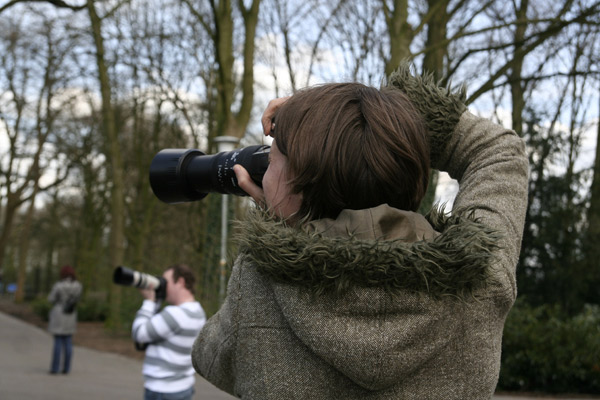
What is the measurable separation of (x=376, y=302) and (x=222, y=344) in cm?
31

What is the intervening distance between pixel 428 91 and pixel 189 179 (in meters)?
0.55

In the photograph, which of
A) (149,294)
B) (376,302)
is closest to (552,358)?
(149,294)

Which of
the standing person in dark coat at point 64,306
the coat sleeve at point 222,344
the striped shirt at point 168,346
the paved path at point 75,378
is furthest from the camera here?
the standing person in dark coat at point 64,306

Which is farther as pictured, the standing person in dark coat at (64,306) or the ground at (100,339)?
the ground at (100,339)

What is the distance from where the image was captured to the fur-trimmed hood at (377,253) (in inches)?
41.7

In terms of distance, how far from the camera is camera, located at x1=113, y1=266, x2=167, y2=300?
4730mm

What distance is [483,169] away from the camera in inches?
51.4

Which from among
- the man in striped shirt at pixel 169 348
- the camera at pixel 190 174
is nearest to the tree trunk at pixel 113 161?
the man in striped shirt at pixel 169 348

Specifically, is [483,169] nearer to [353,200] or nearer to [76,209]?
[353,200]

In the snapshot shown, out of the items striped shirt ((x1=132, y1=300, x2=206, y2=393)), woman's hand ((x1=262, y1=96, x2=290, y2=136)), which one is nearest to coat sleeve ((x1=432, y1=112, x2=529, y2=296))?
woman's hand ((x1=262, y1=96, x2=290, y2=136))

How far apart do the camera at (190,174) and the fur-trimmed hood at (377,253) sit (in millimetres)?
361

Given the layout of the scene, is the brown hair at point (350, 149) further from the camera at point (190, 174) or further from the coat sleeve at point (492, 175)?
the camera at point (190, 174)

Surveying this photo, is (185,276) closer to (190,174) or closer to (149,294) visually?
Answer: (149,294)

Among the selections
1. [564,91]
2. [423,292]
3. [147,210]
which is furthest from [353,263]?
[147,210]
